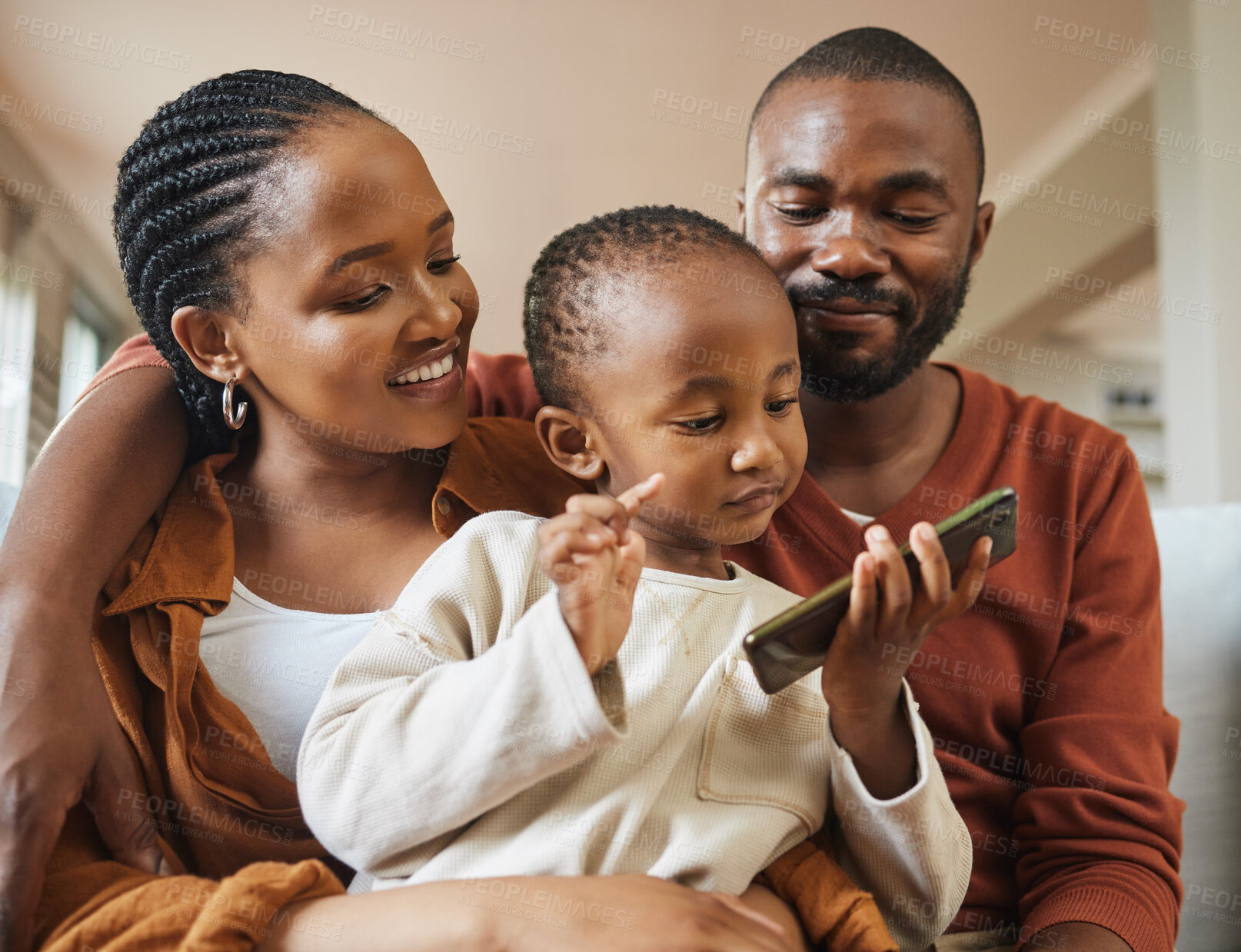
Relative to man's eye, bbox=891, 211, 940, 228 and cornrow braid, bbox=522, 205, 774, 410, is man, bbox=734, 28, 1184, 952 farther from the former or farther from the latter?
cornrow braid, bbox=522, 205, 774, 410

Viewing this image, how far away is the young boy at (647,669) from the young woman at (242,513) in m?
0.05

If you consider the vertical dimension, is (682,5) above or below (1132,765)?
above

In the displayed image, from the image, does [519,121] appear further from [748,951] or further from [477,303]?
[748,951]

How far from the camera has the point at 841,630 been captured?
889mm

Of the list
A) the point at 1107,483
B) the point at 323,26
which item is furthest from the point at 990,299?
the point at 1107,483

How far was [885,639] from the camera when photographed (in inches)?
34.6

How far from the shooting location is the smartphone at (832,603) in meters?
0.85

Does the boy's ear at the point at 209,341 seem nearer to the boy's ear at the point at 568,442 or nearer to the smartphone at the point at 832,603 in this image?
the boy's ear at the point at 568,442

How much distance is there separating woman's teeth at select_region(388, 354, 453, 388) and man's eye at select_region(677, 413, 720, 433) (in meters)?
0.30

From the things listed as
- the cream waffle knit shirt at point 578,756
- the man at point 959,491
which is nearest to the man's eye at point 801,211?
the man at point 959,491

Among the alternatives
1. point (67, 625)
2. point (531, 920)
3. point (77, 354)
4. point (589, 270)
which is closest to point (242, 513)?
point (67, 625)

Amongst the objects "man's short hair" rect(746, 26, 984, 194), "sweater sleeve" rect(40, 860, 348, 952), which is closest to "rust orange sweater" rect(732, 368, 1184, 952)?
"man's short hair" rect(746, 26, 984, 194)

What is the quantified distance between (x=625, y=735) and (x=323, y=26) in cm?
397

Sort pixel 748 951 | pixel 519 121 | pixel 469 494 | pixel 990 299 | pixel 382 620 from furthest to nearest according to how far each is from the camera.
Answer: pixel 990 299 < pixel 519 121 < pixel 469 494 < pixel 382 620 < pixel 748 951
